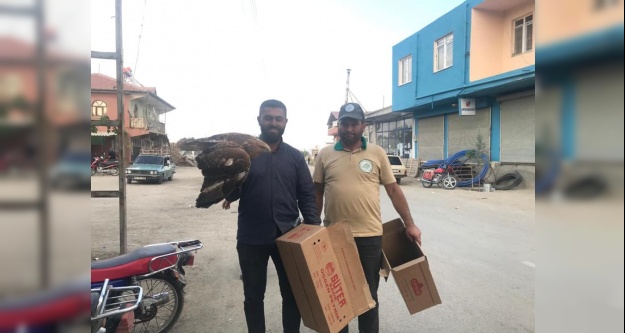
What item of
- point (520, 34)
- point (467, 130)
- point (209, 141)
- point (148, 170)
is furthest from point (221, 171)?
point (148, 170)

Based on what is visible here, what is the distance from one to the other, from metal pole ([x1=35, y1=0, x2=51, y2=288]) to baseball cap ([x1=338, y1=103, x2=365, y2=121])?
2586mm

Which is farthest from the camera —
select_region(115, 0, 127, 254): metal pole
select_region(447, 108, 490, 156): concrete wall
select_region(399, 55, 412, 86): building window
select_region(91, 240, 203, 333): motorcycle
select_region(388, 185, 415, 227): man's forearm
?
select_region(399, 55, 412, 86): building window

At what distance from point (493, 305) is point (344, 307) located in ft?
7.53

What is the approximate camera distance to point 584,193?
0.68 m

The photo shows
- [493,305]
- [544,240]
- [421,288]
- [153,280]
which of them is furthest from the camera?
[493,305]

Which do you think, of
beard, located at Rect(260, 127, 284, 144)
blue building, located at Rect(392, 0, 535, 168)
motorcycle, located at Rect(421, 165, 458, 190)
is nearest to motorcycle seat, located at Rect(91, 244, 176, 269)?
beard, located at Rect(260, 127, 284, 144)

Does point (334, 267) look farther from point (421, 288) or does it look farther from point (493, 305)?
point (493, 305)

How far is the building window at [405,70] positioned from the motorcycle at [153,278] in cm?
2071

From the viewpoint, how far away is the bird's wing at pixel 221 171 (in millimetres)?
2324

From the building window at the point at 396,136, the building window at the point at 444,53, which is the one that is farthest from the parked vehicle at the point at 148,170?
the building window at the point at 444,53

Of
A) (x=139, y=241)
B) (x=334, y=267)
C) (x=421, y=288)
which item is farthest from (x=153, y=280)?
(x=139, y=241)

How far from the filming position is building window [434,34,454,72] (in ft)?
60.4

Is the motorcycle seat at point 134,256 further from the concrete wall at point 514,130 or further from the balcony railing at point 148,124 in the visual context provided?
the balcony railing at point 148,124

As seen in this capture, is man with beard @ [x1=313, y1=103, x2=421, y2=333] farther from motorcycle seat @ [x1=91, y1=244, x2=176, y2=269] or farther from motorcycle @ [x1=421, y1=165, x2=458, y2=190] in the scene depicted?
motorcycle @ [x1=421, y1=165, x2=458, y2=190]
